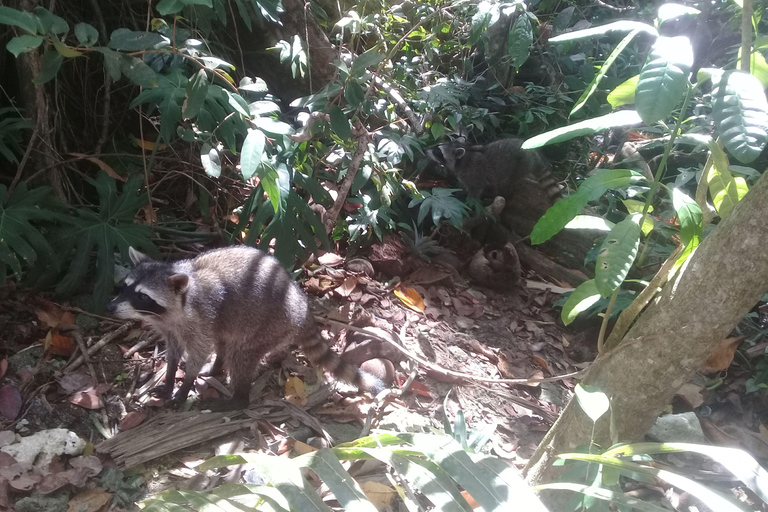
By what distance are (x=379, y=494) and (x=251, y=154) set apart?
187 cm

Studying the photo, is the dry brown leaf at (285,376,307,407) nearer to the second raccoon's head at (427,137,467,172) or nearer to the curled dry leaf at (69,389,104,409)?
the curled dry leaf at (69,389,104,409)

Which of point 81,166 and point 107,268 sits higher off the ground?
point 81,166

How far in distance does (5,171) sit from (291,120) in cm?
247

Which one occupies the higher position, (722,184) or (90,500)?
(722,184)

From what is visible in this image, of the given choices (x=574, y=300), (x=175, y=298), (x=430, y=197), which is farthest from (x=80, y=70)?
(x=574, y=300)

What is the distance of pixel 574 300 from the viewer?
6.80ft

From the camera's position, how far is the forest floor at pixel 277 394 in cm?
287

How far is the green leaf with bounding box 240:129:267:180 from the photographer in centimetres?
239

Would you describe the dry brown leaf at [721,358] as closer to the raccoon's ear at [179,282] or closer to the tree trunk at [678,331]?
the tree trunk at [678,331]

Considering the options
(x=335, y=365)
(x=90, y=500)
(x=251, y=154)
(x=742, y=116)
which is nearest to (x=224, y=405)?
(x=335, y=365)

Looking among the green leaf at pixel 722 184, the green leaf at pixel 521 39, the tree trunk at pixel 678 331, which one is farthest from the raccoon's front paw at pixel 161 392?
the green leaf at pixel 521 39

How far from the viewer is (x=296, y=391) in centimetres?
362

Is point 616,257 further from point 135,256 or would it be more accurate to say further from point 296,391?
point 135,256

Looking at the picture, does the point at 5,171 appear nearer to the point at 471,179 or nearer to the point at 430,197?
the point at 430,197
